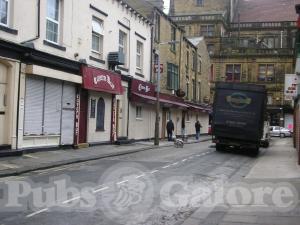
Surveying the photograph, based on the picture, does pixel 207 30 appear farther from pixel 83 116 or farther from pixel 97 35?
pixel 83 116

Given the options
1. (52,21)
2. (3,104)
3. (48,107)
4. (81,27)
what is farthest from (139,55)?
(3,104)

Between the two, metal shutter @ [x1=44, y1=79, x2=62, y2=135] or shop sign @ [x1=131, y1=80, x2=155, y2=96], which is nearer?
metal shutter @ [x1=44, y1=79, x2=62, y2=135]

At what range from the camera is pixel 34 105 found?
19.5 meters

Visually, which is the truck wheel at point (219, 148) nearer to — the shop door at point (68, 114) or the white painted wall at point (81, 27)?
the white painted wall at point (81, 27)

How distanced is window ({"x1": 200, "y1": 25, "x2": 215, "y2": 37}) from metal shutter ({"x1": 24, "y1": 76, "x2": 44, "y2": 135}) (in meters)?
63.8

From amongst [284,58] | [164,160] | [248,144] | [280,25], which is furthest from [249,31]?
[164,160]

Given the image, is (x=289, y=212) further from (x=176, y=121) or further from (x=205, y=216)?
(x=176, y=121)

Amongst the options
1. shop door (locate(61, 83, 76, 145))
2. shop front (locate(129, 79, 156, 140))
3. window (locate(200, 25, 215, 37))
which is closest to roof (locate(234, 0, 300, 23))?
window (locate(200, 25, 215, 37))

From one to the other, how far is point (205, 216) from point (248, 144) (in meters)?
17.0

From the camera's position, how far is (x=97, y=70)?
24312mm

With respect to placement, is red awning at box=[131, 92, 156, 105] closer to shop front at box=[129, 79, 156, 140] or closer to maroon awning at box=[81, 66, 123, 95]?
shop front at box=[129, 79, 156, 140]

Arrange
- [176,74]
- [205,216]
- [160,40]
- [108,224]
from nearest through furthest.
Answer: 1. [108,224]
2. [205,216]
3. [160,40]
4. [176,74]

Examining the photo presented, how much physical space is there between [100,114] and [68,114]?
3650mm

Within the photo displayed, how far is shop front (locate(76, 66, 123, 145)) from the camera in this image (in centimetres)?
2358
